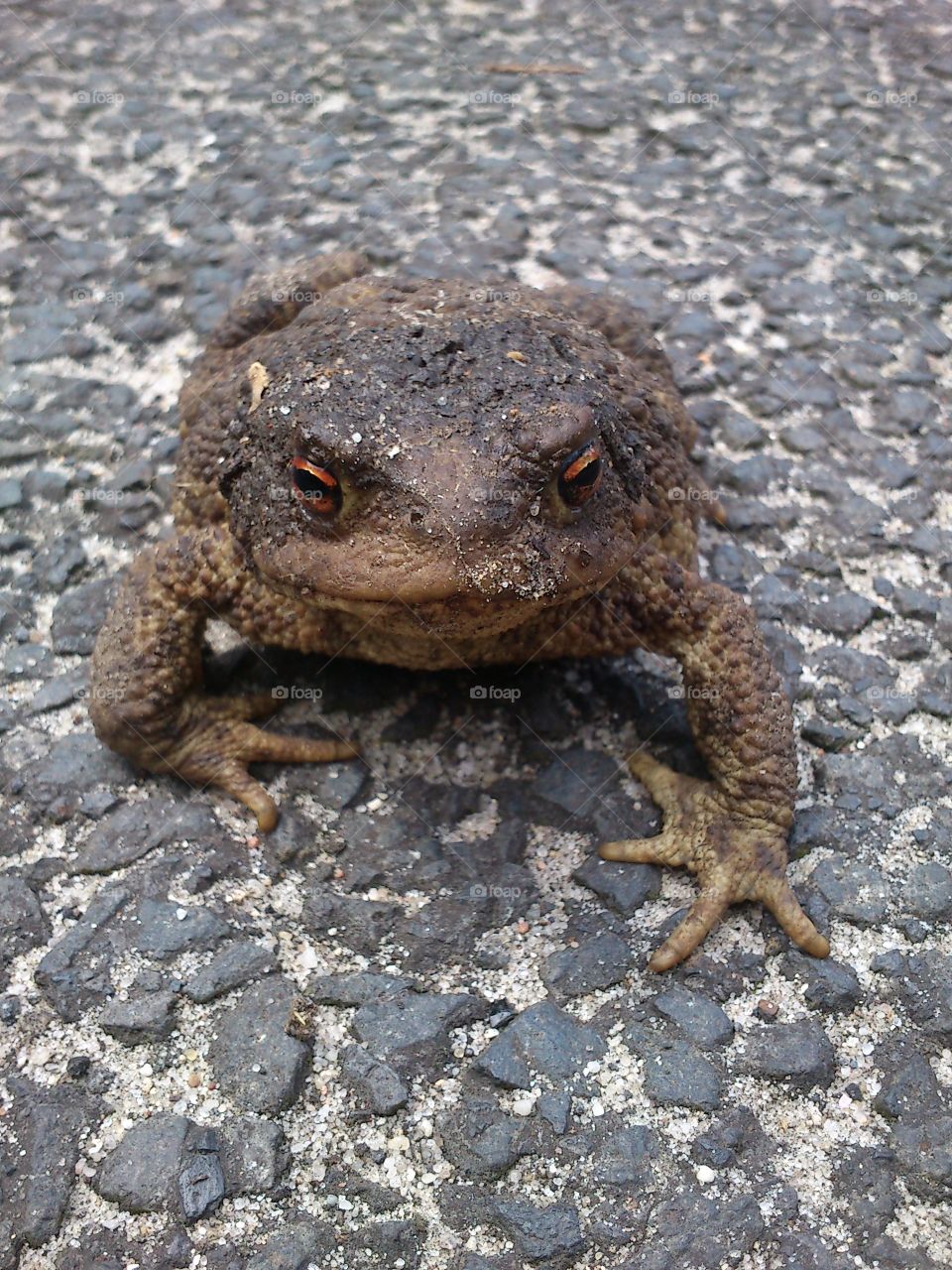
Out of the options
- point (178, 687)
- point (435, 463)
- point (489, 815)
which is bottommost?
point (489, 815)

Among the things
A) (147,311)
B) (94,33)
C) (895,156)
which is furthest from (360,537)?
(94,33)

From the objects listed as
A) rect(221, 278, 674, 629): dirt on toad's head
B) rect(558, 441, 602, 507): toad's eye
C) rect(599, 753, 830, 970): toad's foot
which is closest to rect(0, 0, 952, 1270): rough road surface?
rect(599, 753, 830, 970): toad's foot

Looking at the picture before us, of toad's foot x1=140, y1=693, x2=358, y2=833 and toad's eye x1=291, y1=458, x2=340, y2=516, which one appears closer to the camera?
toad's eye x1=291, y1=458, x2=340, y2=516

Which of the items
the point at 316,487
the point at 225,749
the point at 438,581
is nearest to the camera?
the point at 438,581

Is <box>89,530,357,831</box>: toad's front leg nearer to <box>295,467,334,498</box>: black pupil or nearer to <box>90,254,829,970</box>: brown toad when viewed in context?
<box>90,254,829,970</box>: brown toad

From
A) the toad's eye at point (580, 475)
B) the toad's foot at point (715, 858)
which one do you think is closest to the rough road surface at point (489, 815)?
the toad's foot at point (715, 858)

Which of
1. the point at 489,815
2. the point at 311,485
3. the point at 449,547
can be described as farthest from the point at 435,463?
the point at 489,815

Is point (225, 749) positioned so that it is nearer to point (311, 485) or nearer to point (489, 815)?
point (489, 815)
